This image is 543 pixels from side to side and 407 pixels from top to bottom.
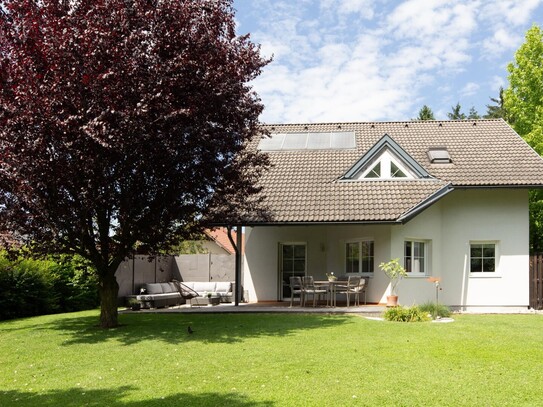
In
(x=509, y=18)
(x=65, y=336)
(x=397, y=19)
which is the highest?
(x=509, y=18)

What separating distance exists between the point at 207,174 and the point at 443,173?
949 cm

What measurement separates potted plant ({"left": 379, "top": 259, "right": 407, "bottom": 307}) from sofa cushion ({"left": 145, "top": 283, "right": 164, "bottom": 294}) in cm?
847

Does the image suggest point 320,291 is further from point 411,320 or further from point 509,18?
point 509,18

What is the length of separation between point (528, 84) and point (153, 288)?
2020 cm

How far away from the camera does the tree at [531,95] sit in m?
26.8

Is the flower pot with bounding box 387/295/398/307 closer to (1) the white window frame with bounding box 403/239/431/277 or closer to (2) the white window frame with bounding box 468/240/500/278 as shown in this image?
(1) the white window frame with bounding box 403/239/431/277

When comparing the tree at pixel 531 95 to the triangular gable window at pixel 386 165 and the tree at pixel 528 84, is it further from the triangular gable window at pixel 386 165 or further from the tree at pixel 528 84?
the triangular gable window at pixel 386 165

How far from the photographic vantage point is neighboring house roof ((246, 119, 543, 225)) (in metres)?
17.5

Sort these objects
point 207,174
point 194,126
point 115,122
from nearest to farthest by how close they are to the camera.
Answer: point 115,122, point 194,126, point 207,174

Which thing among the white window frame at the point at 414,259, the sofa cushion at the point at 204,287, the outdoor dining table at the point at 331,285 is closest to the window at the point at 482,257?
the white window frame at the point at 414,259

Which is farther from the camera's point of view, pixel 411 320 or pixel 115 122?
pixel 411 320

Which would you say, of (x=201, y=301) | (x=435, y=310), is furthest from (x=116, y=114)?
(x=201, y=301)

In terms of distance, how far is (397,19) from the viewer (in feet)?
43.4

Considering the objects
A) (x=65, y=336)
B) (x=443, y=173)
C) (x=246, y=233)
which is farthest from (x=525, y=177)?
(x=65, y=336)
